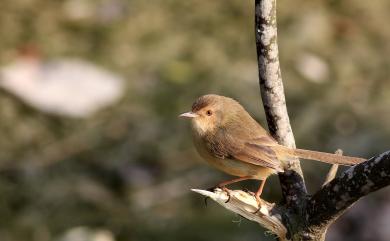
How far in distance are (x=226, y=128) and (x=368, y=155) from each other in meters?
2.58

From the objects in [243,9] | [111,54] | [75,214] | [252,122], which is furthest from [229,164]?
[243,9]

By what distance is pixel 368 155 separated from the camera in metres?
7.19

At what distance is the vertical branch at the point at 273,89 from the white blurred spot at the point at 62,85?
4516 mm

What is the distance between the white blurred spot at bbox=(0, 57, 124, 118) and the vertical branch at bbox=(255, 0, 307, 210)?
4516 millimetres

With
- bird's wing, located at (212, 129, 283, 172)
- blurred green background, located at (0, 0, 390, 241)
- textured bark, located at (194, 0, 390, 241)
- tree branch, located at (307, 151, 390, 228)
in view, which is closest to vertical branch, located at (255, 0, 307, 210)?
textured bark, located at (194, 0, 390, 241)

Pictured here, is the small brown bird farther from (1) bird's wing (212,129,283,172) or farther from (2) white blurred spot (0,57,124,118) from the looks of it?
(2) white blurred spot (0,57,124,118)

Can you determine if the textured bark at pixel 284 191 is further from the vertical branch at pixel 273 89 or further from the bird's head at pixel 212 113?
the bird's head at pixel 212 113

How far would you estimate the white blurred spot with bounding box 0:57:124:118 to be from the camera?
8219 millimetres

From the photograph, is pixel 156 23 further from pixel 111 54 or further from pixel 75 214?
pixel 75 214

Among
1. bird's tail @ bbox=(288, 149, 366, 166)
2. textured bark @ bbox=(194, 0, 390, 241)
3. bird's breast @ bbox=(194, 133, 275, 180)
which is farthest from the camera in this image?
bird's breast @ bbox=(194, 133, 275, 180)

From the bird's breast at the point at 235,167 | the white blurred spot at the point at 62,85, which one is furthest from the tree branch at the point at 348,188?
the white blurred spot at the point at 62,85

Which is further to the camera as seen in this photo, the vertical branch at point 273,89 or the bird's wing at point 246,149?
the bird's wing at point 246,149

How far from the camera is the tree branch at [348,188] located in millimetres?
3027

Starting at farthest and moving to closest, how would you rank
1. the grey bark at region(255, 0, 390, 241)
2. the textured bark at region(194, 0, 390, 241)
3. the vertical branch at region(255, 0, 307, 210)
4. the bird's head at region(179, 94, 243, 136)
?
the bird's head at region(179, 94, 243, 136)
the vertical branch at region(255, 0, 307, 210)
the textured bark at region(194, 0, 390, 241)
the grey bark at region(255, 0, 390, 241)
